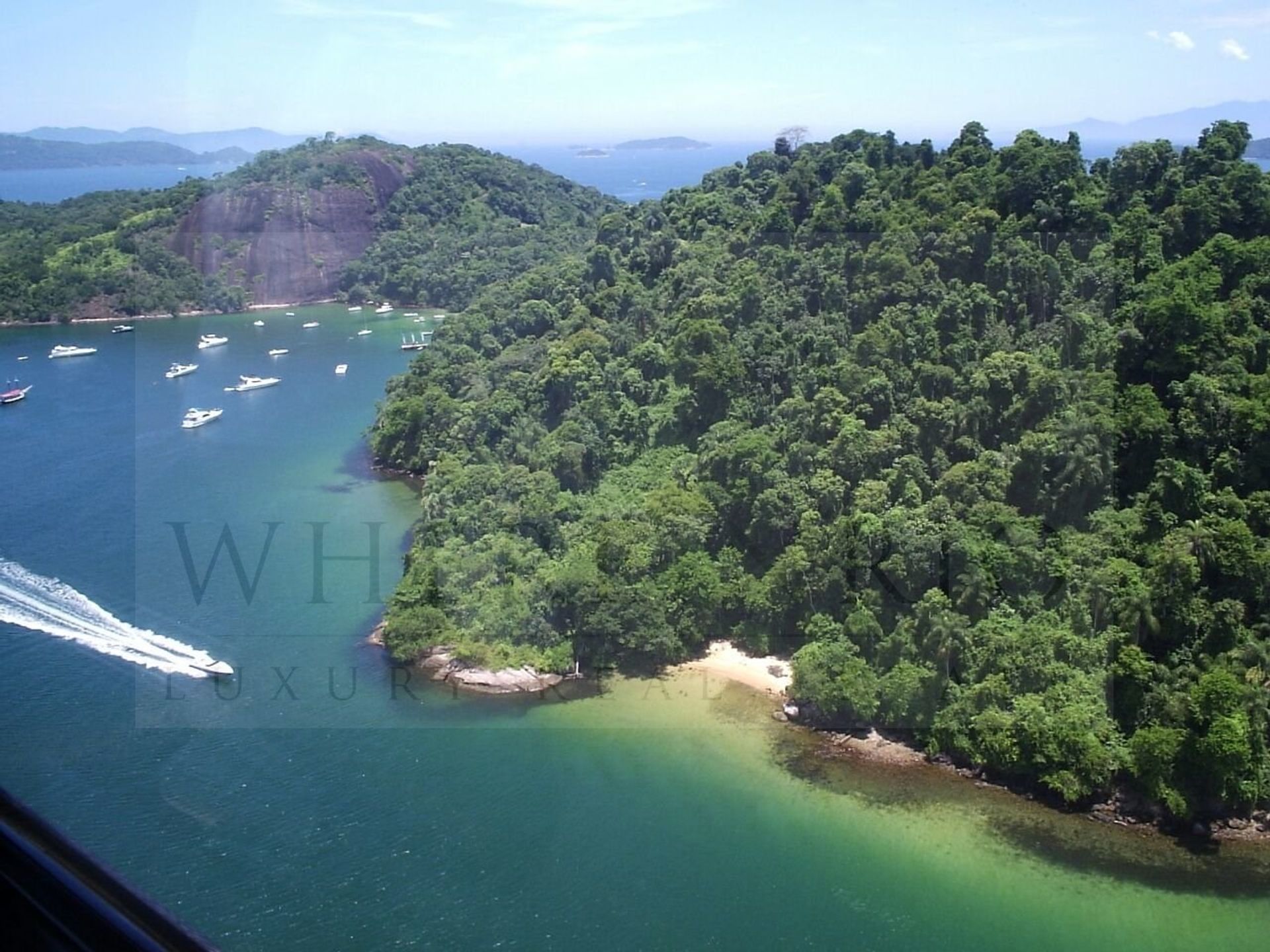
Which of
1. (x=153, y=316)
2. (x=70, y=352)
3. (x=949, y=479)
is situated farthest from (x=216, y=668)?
(x=153, y=316)

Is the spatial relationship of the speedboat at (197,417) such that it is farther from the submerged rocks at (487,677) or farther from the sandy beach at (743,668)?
the sandy beach at (743,668)

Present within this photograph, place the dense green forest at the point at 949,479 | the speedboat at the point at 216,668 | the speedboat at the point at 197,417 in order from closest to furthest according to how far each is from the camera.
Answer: the dense green forest at the point at 949,479
the speedboat at the point at 216,668
the speedboat at the point at 197,417

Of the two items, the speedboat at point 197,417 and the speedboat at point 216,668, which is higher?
the speedboat at point 197,417

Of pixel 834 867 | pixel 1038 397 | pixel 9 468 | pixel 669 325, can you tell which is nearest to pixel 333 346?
pixel 9 468

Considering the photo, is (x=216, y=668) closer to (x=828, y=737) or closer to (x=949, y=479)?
(x=828, y=737)

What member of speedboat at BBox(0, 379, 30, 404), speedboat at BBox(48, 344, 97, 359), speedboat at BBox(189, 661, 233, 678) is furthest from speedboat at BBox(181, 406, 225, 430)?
speedboat at BBox(189, 661, 233, 678)

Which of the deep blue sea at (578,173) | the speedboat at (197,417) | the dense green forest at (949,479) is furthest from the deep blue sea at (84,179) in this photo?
the dense green forest at (949,479)

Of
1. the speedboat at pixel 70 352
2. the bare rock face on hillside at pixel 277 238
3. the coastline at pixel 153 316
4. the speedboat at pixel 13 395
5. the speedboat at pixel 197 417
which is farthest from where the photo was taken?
the bare rock face on hillside at pixel 277 238
